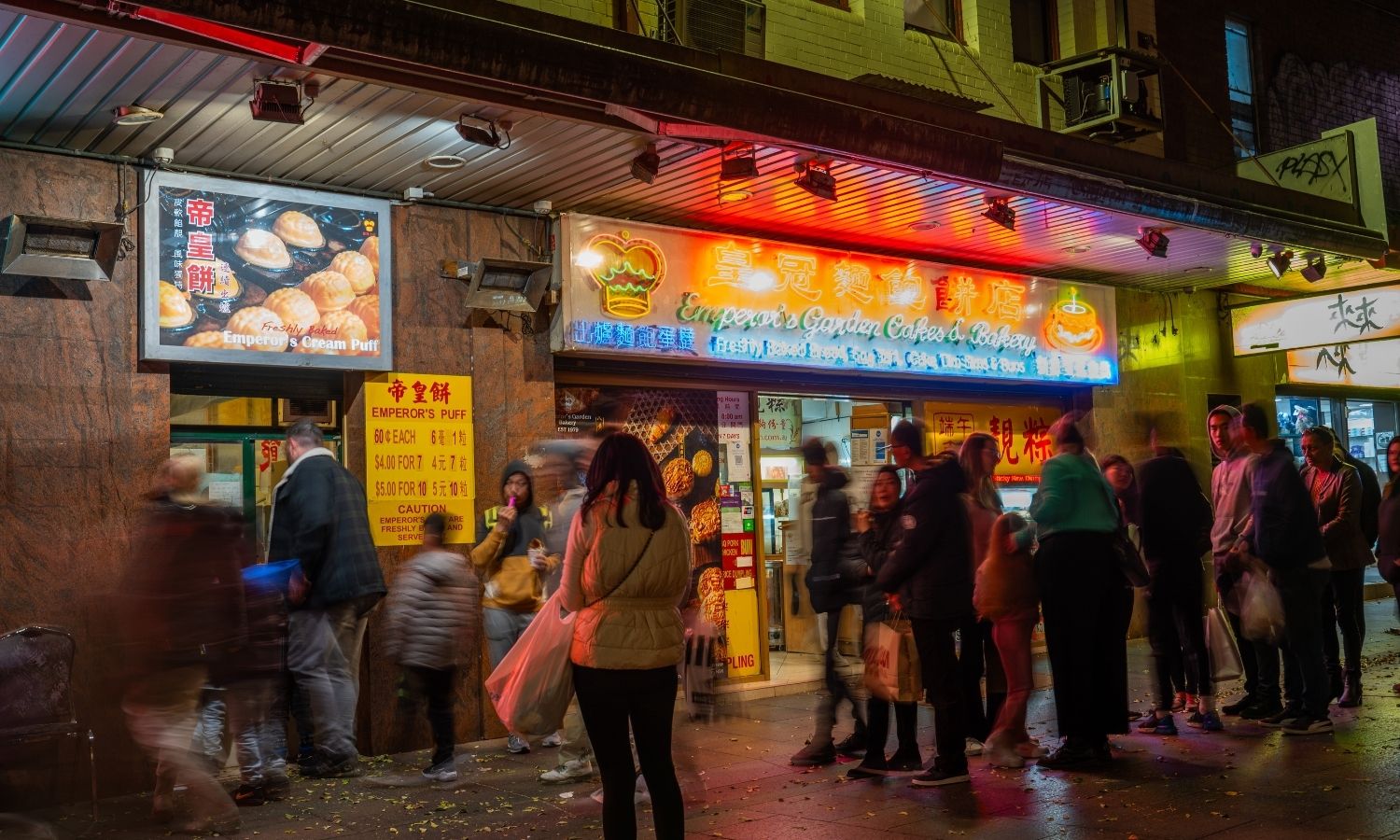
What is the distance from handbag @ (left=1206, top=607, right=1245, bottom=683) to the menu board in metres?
5.28

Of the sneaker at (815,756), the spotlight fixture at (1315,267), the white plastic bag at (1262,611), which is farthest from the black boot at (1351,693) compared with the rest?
the spotlight fixture at (1315,267)

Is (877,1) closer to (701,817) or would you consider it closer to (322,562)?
(322,562)

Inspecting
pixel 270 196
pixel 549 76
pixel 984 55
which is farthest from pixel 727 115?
pixel 984 55

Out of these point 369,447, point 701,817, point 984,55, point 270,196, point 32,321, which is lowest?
point 701,817

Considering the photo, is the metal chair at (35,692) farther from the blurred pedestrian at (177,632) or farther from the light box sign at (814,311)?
the light box sign at (814,311)

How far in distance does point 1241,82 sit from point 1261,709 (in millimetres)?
10553

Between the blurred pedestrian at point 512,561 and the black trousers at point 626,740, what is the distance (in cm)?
322

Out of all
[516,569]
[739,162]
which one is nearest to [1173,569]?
[739,162]

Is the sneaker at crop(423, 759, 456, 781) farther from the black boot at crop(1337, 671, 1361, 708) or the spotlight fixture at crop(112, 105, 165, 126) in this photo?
the black boot at crop(1337, 671, 1361, 708)

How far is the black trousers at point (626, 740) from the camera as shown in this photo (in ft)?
15.5

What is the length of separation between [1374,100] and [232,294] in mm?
16900

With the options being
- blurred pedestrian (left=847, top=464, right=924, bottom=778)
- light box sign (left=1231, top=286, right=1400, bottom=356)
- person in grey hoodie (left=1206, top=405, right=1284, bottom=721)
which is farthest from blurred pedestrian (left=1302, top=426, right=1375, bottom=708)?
blurred pedestrian (left=847, top=464, right=924, bottom=778)

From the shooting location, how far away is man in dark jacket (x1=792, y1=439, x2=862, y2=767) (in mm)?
7586

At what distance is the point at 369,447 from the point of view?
29.3 feet
